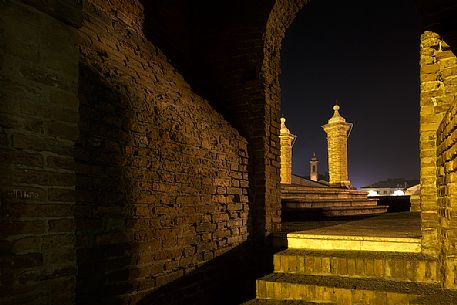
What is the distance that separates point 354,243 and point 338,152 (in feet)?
31.4

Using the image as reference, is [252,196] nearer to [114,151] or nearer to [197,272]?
[197,272]

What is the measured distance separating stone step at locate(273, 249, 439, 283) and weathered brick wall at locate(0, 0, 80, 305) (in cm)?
270

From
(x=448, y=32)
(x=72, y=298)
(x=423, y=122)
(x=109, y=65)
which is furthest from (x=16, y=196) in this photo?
(x=448, y=32)

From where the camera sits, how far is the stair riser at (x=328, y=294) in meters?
3.24

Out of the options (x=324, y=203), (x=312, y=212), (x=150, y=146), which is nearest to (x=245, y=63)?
(x=150, y=146)

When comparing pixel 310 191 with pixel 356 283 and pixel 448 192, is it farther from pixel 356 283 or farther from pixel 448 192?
pixel 448 192

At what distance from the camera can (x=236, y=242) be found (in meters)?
5.13

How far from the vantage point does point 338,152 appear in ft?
43.8

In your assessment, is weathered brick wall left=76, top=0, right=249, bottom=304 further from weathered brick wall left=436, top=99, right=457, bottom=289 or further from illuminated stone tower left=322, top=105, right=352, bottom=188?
illuminated stone tower left=322, top=105, right=352, bottom=188

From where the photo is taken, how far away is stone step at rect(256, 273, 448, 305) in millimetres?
A: 3180

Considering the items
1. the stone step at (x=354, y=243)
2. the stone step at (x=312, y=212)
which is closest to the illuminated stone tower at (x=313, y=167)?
the stone step at (x=312, y=212)

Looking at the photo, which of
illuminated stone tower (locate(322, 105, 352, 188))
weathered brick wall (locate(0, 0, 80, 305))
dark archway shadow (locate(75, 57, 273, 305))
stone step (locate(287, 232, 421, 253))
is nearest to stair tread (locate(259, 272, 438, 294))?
stone step (locate(287, 232, 421, 253))

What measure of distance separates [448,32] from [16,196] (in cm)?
417

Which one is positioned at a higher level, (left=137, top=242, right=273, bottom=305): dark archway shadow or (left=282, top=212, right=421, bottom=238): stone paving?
(left=282, top=212, right=421, bottom=238): stone paving
